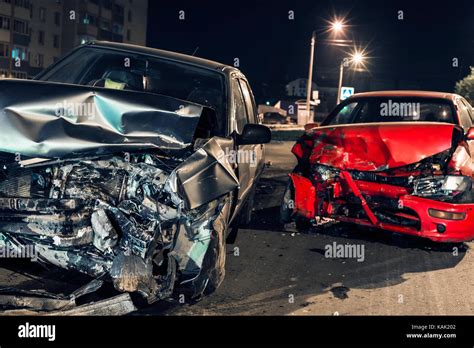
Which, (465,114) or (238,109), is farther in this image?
(465,114)

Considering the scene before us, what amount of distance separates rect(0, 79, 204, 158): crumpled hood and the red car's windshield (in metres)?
4.22

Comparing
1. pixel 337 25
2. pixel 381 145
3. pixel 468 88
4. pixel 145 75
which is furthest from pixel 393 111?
pixel 468 88

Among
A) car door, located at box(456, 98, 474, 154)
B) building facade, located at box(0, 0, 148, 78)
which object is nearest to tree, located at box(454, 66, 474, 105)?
building facade, located at box(0, 0, 148, 78)

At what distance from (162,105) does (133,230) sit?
0.91 metres

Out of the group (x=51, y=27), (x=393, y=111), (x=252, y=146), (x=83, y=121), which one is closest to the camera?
(x=83, y=121)

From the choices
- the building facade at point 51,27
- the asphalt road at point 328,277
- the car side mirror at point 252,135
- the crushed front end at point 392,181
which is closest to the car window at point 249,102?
the crushed front end at point 392,181

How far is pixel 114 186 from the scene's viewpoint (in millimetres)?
4227

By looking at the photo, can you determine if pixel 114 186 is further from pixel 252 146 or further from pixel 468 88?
pixel 468 88

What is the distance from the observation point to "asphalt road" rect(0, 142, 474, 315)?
464cm

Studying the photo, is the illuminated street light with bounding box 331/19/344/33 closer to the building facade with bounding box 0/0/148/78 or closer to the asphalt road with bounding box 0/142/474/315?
the building facade with bounding box 0/0/148/78

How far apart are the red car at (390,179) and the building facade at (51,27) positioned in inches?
1557

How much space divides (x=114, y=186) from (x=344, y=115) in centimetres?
480

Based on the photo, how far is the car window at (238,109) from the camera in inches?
236
